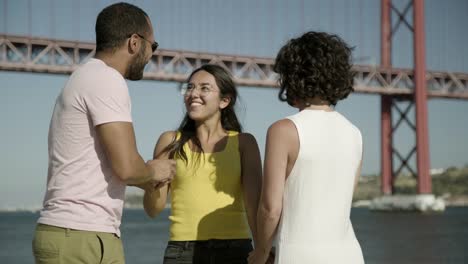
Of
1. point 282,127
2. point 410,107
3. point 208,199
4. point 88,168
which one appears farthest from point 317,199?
point 410,107

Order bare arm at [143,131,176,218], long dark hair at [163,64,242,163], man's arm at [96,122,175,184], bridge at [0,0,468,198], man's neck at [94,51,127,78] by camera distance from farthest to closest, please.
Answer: bridge at [0,0,468,198] → long dark hair at [163,64,242,163] → bare arm at [143,131,176,218] → man's neck at [94,51,127,78] → man's arm at [96,122,175,184]

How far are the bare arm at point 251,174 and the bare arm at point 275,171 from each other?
317mm

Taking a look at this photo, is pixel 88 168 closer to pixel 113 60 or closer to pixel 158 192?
pixel 113 60

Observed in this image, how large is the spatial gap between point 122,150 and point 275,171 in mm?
377

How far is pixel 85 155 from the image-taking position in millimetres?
2018

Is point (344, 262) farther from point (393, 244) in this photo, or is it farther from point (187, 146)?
point (393, 244)

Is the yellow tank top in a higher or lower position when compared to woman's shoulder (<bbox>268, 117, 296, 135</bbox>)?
lower

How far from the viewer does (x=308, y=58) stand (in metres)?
2.16

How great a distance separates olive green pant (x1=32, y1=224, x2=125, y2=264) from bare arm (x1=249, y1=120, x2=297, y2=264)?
0.41 metres

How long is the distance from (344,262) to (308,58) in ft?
1.72

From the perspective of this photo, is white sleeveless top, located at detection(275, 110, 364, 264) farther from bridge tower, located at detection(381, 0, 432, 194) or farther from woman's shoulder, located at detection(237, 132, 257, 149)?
→ bridge tower, located at detection(381, 0, 432, 194)

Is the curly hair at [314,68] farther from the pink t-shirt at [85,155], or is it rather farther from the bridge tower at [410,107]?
the bridge tower at [410,107]

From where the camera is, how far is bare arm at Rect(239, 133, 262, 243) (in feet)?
8.25

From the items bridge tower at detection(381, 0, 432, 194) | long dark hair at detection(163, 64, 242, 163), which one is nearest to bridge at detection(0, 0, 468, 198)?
bridge tower at detection(381, 0, 432, 194)
